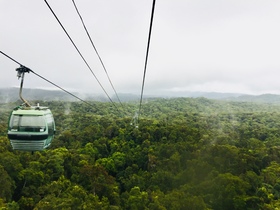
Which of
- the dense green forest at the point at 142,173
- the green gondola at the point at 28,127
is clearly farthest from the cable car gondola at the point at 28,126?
the dense green forest at the point at 142,173

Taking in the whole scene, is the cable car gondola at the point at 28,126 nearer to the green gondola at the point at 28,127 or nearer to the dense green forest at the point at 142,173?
the green gondola at the point at 28,127

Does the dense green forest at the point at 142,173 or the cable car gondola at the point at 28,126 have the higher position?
the cable car gondola at the point at 28,126

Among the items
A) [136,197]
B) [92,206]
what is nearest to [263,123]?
[136,197]

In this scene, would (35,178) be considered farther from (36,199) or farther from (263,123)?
(263,123)

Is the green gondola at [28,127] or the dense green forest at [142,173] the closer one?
the green gondola at [28,127]

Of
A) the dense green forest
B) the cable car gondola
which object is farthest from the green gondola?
the dense green forest

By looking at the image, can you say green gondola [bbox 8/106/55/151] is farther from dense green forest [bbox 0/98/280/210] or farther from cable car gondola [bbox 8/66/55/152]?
dense green forest [bbox 0/98/280/210]
